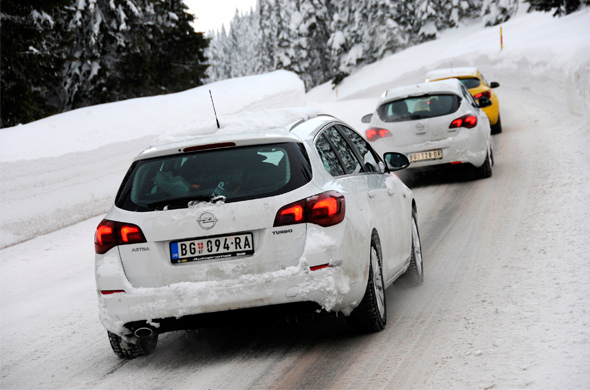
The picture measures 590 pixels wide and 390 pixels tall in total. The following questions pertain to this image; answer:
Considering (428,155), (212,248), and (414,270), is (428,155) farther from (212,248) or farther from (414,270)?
(212,248)

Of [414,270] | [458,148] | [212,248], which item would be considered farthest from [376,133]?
[212,248]

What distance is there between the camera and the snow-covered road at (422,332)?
4.57 m

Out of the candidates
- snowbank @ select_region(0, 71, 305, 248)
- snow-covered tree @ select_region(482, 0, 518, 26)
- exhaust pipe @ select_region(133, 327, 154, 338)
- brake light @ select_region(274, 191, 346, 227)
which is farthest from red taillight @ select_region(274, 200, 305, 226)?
snow-covered tree @ select_region(482, 0, 518, 26)

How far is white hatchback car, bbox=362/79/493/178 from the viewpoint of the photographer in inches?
493

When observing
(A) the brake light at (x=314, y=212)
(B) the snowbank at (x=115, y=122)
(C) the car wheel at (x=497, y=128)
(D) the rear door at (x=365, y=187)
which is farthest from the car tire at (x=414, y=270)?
(C) the car wheel at (x=497, y=128)

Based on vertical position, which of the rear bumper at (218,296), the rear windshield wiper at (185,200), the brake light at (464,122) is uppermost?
the rear windshield wiper at (185,200)

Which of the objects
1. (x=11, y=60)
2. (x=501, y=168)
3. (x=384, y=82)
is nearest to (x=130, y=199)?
(x=501, y=168)

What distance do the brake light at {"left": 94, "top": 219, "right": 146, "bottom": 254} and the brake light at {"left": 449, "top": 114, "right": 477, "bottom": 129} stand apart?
8496 millimetres

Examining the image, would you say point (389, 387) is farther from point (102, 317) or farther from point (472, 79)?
point (472, 79)

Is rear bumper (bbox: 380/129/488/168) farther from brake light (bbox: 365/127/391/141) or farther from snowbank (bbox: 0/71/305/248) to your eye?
snowbank (bbox: 0/71/305/248)

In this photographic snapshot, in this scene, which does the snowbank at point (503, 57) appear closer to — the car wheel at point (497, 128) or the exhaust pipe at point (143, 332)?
the car wheel at point (497, 128)

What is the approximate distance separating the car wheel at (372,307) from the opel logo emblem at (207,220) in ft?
3.88

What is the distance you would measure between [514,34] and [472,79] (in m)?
34.6

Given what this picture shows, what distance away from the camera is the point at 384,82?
201ft
